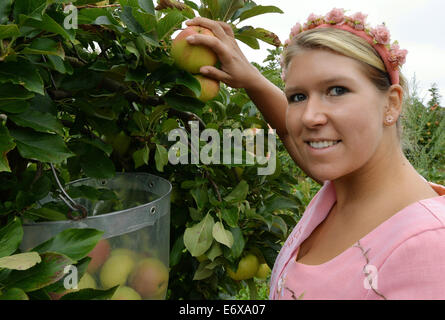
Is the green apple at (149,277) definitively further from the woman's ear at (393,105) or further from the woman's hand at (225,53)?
the woman's ear at (393,105)

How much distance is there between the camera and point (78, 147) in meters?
0.79

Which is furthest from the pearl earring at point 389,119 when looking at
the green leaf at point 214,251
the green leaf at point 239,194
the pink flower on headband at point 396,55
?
the green leaf at point 214,251

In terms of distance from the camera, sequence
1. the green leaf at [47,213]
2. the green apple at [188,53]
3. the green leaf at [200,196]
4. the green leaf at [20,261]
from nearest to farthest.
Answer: the green leaf at [20,261], the green leaf at [47,213], the green apple at [188,53], the green leaf at [200,196]

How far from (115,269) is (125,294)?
0.16 ft

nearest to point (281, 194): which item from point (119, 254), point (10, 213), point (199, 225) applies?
point (199, 225)

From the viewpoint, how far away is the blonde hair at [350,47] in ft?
2.52

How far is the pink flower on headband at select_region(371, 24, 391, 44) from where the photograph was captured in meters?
0.79

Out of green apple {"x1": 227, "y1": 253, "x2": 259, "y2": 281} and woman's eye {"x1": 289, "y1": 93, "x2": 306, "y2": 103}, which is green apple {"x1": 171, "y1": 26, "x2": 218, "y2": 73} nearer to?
woman's eye {"x1": 289, "y1": 93, "x2": 306, "y2": 103}

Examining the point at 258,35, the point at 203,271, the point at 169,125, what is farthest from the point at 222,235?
the point at 258,35

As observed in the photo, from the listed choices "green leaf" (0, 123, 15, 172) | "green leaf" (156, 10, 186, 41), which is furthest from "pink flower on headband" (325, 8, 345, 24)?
"green leaf" (0, 123, 15, 172)

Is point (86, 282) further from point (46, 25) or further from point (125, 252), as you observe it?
point (46, 25)

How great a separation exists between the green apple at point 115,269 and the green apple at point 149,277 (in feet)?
0.06

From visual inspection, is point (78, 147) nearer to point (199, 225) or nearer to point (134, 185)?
point (134, 185)

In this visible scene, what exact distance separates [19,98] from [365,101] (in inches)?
23.9
